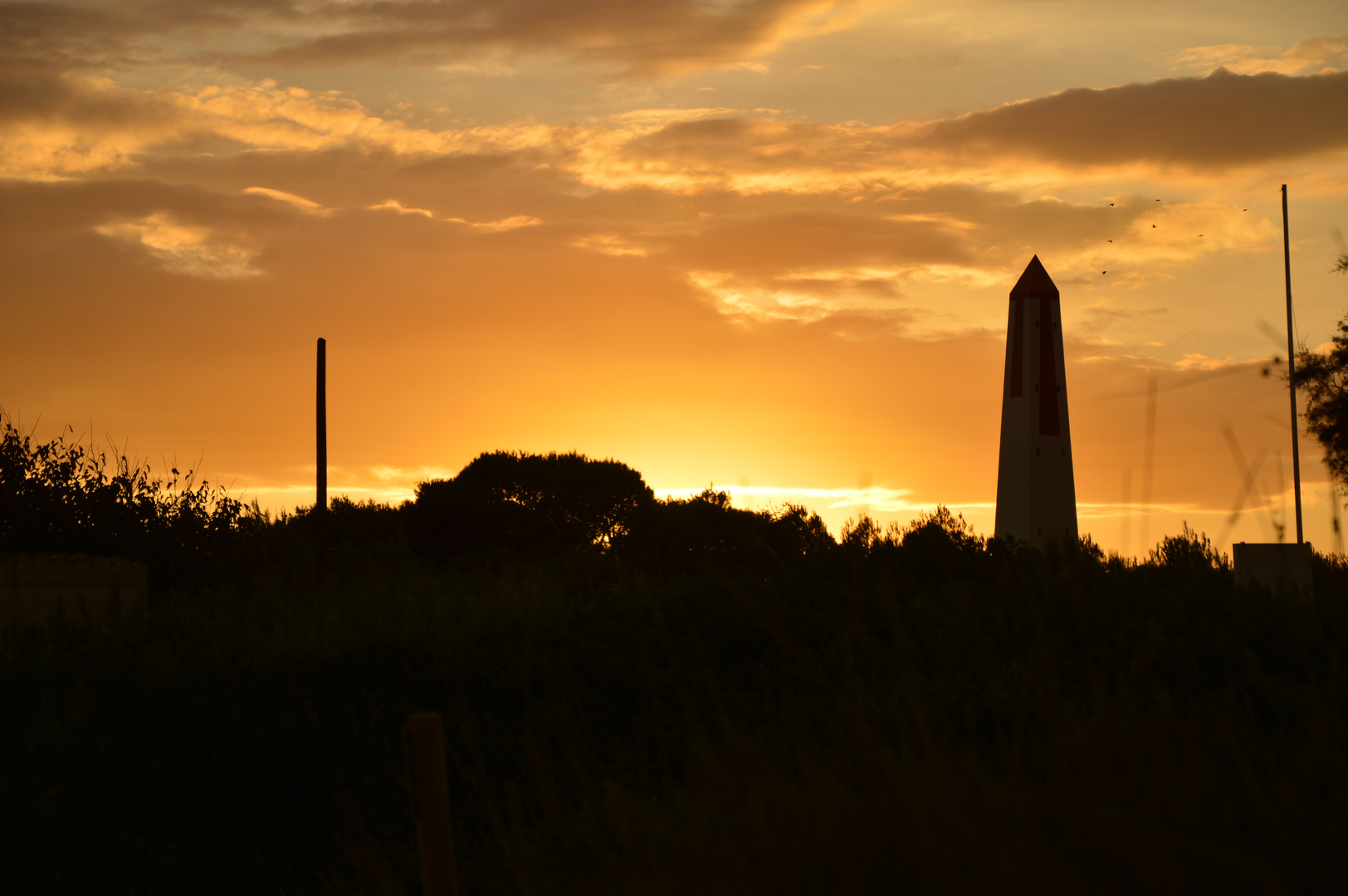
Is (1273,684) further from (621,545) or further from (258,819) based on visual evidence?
(621,545)

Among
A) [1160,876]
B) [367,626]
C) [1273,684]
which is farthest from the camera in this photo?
[367,626]

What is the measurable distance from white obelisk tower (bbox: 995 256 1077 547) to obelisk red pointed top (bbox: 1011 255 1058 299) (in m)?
0.02

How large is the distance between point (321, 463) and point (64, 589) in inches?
279

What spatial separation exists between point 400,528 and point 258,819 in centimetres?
2678

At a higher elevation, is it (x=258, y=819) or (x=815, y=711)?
(x=815, y=711)

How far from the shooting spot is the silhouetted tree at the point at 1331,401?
101 feet

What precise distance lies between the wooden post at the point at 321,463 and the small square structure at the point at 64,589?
160 inches

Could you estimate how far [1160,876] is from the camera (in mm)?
4168

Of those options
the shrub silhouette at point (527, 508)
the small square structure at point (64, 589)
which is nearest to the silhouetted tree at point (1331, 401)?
the shrub silhouette at point (527, 508)

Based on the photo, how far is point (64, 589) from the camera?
20.5m

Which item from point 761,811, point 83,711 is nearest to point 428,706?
point 83,711

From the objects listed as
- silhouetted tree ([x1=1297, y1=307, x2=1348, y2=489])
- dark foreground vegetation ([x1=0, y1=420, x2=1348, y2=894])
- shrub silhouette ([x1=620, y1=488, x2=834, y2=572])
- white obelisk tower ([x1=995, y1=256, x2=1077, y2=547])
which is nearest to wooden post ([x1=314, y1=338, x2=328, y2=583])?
dark foreground vegetation ([x1=0, y1=420, x2=1348, y2=894])

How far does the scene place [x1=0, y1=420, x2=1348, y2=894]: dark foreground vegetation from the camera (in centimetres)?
489

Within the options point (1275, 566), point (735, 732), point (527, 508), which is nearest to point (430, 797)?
point (735, 732)
